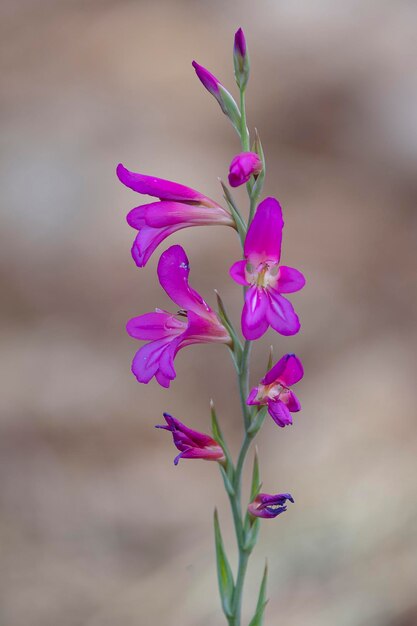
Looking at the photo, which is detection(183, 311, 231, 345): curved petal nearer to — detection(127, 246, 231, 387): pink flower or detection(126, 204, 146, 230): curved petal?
detection(127, 246, 231, 387): pink flower

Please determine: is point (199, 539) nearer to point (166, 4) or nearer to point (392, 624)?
point (392, 624)

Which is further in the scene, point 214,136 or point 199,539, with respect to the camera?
point 214,136

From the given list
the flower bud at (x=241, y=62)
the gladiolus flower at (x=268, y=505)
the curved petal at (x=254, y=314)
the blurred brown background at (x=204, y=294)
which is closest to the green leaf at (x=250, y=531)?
the gladiolus flower at (x=268, y=505)

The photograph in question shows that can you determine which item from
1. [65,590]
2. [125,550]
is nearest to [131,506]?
[125,550]

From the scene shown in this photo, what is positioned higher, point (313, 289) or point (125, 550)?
point (313, 289)

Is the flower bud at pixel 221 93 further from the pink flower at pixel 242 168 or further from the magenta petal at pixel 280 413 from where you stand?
the magenta petal at pixel 280 413

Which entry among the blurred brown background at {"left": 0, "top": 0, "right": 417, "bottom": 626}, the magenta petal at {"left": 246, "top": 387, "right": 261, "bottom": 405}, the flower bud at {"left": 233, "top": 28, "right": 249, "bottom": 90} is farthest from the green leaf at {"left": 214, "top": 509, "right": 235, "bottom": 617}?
the blurred brown background at {"left": 0, "top": 0, "right": 417, "bottom": 626}
